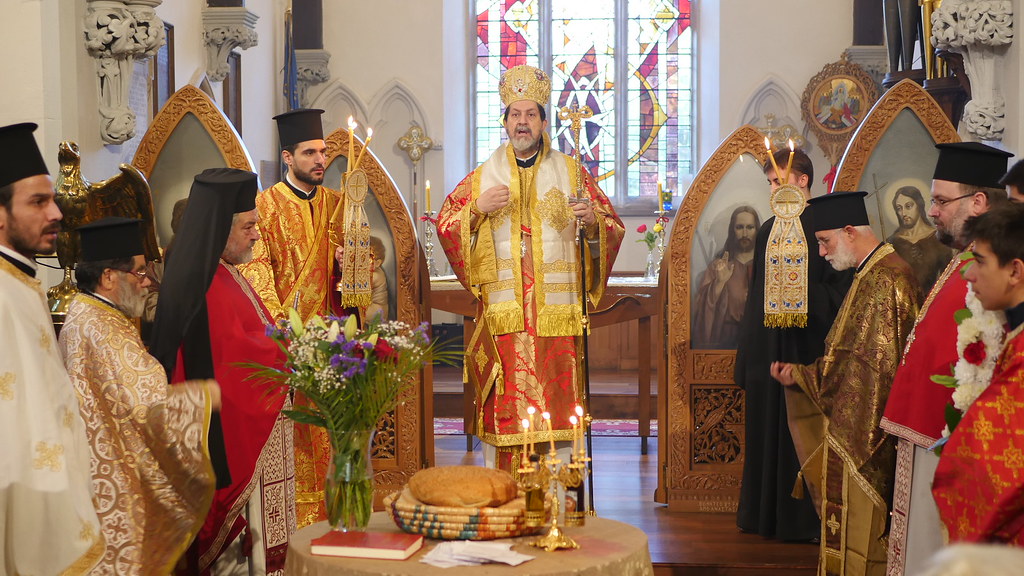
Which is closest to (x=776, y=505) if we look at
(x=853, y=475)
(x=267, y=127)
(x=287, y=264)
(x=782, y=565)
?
(x=782, y=565)

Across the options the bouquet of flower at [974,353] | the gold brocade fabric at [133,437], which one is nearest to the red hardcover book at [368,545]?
the gold brocade fabric at [133,437]

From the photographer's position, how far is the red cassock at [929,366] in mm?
4031

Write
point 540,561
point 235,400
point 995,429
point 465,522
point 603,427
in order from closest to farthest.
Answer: point 995,429
point 540,561
point 465,522
point 235,400
point 603,427

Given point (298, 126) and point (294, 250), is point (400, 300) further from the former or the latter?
point (298, 126)

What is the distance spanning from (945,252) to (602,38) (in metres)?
9.25

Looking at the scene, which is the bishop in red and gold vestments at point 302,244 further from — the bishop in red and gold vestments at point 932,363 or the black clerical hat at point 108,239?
the bishop in red and gold vestments at point 932,363

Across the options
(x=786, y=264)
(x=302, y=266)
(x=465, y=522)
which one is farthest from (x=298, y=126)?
(x=465, y=522)

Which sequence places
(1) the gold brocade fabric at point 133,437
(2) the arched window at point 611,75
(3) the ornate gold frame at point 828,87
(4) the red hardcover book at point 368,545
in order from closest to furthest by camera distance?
(4) the red hardcover book at point 368,545 < (1) the gold brocade fabric at point 133,437 < (3) the ornate gold frame at point 828,87 < (2) the arched window at point 611,75

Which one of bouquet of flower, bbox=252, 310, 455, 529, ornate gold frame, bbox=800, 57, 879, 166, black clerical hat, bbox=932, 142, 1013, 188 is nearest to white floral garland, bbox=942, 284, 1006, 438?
black clerical hat, bbox=932, 142, 1013, 188

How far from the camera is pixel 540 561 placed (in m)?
3.28

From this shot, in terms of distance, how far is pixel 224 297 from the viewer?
4.67 m

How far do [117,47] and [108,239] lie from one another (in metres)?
2.48

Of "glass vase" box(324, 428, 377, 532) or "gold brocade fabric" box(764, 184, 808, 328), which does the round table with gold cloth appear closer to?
"glass vase" box(324, 428, 377, 532)

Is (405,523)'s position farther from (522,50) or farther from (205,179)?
(522,50)
